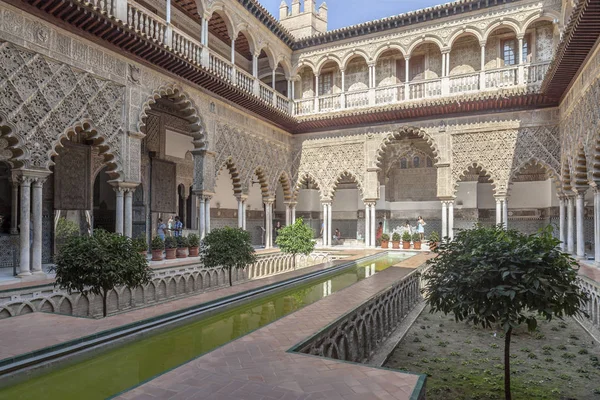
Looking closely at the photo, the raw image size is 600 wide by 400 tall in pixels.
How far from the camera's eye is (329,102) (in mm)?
17188

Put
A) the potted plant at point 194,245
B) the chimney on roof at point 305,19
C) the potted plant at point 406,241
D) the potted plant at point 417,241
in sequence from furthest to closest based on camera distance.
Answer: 1. the chimney on roof at point 305,19
2. the potted plant at point 417,241
3. the potted plant at point 406,241
4. the potted plant at point 194,245

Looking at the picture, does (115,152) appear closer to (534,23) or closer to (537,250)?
A: (537,250)

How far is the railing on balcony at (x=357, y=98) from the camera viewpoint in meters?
16.5

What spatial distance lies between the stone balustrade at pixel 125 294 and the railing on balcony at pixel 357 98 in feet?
27.3

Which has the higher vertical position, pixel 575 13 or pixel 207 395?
pixel 575 13

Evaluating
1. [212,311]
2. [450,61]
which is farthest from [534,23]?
[212,311]

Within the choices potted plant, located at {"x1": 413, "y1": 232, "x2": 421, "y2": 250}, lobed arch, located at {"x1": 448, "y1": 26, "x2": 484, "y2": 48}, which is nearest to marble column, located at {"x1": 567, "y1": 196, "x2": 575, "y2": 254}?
potted plant, located at {"x1": 413, "y1": 232, "x2": 421, "y2": 250}

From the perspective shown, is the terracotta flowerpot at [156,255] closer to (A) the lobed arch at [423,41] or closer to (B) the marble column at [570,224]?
(A) the lobed arch at [423,41]

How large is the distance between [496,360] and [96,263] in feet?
17.5

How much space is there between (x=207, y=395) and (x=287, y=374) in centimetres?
63

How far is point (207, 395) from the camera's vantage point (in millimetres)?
2697

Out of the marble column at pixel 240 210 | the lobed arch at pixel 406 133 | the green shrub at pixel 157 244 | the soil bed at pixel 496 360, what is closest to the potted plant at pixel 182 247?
the green shrub at pixel 157 244

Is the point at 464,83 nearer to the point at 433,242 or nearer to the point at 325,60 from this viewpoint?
the point at 325,60

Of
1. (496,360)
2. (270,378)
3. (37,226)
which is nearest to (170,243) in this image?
(37,226)
